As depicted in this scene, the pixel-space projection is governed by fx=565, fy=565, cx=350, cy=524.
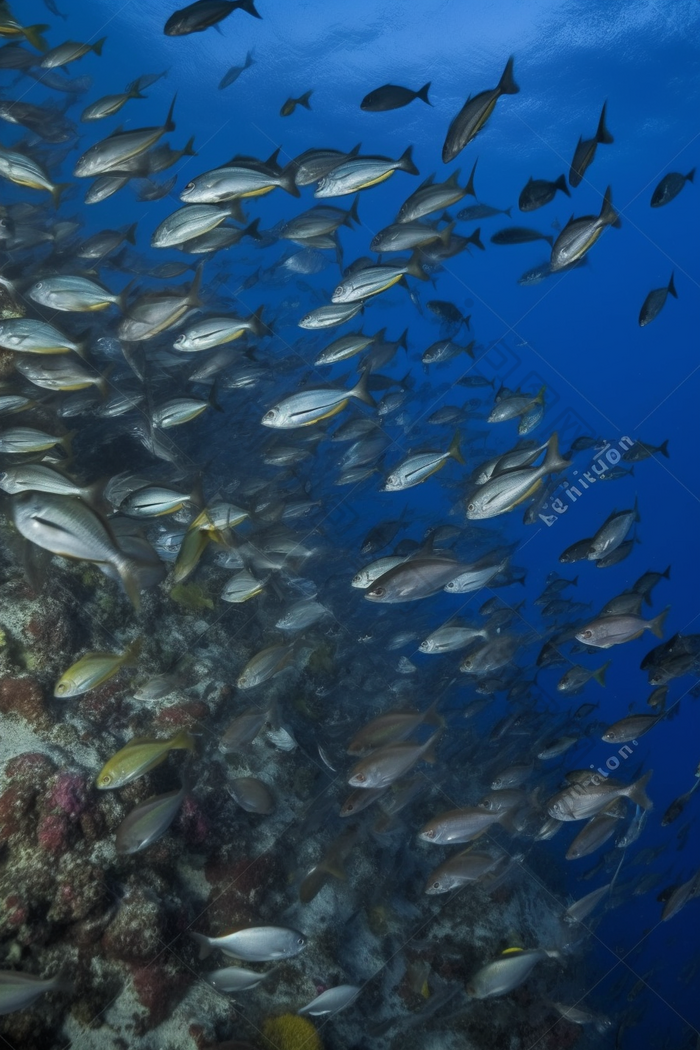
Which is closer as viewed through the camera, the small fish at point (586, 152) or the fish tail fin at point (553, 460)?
the small fish at point (586, 152)

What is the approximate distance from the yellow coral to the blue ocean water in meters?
0.54

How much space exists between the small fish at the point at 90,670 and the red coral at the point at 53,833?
1.05m

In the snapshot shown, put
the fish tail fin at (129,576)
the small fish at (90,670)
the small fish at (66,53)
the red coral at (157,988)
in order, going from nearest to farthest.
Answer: the fish tail fin at (129,576)
the small fish at (90,670)
the red coral at (157,988)
the small fish at (66,53)

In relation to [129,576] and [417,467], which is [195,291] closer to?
[417,467]

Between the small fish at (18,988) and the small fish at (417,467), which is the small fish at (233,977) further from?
A: the small fish at (417,467)

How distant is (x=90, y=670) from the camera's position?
350 centimetres

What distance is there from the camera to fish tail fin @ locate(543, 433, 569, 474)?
4.61 metres

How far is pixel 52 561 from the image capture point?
5.71m

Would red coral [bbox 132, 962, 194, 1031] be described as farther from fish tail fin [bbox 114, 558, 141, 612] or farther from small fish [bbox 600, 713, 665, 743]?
small fish [bbox 600, 713, 665, 743]

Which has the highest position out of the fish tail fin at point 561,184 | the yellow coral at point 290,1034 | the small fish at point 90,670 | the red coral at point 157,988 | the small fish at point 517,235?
the fish tail fin at point 561,184

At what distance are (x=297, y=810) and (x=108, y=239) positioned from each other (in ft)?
22.2

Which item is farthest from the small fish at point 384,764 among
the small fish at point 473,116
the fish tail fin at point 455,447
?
the small fish at point 473,116

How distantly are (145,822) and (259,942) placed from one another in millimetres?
1067

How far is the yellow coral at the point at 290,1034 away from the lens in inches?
175
